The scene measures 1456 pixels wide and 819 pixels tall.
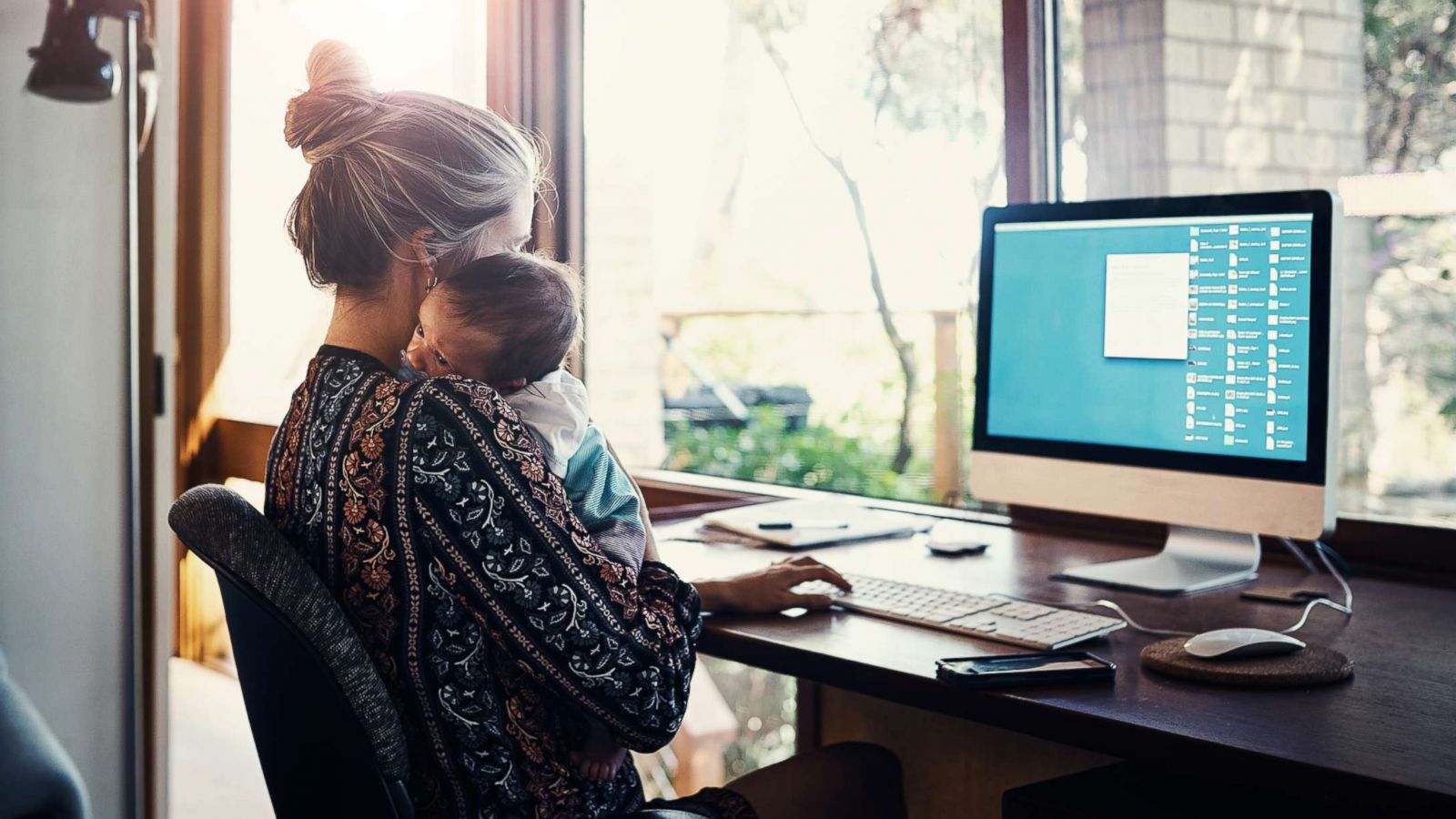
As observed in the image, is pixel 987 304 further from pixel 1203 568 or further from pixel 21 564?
pixel 21 564

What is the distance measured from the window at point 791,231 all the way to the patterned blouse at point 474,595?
1420 millimetres

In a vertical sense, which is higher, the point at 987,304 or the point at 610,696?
the point at 987,304

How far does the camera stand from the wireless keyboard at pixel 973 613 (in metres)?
1.35

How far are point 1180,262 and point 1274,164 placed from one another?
45 centimetres

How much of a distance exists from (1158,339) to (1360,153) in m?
0.50

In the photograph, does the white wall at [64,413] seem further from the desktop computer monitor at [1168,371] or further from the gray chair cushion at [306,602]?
the desktop computer monitor at [1168,371]

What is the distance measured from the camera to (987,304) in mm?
1870

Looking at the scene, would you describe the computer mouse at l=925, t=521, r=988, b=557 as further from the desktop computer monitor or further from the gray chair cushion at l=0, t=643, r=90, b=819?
the gray chair cushion at l=0, t=643, r=90, b=819

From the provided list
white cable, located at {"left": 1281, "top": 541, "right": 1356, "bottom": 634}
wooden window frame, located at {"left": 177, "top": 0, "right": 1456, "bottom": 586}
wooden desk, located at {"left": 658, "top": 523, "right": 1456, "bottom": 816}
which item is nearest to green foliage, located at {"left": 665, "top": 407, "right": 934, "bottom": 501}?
wooden window frame, located at {"left": 177, "top": 0, "right": 1456, "bottom": 586}

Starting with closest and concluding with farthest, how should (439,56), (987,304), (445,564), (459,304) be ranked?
(445,564), (459,304), (987,304), (439,56)

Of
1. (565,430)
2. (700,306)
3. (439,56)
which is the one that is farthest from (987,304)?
(439,56)

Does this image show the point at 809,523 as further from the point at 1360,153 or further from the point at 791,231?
the point at 791,231

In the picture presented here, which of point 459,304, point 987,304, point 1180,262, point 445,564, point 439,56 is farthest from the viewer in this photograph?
point 439,56

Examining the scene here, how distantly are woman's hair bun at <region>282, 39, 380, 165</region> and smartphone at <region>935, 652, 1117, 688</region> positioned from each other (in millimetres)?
782
